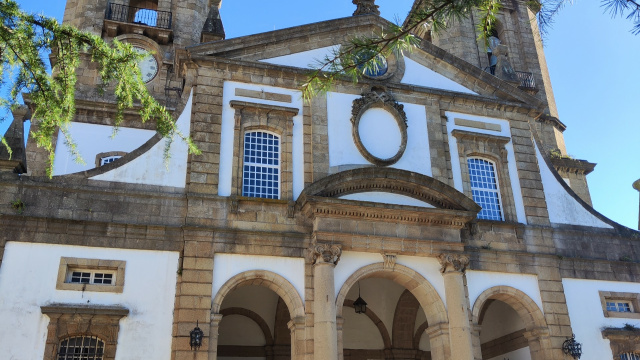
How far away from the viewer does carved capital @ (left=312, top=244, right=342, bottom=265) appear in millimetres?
13438

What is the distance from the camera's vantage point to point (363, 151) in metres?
15.5

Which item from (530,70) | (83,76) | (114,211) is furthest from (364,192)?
(530,70)

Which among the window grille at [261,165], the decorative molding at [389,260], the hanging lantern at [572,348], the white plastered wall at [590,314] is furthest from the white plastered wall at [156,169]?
the white plastered wall at [590,314]

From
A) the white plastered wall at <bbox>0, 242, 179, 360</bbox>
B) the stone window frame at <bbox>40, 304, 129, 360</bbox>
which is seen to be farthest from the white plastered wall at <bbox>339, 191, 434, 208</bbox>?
the stone window frame at <bbox>40, 304, 129, 360</bbox>

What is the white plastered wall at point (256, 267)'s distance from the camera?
13234 millimetres

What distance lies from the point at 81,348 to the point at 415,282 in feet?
24.6

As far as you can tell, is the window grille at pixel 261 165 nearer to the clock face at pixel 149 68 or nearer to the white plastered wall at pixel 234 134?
the white plastered wall at pixel 234 134

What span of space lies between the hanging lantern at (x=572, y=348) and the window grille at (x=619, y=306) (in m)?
1.81

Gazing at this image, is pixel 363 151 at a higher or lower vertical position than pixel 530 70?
lower

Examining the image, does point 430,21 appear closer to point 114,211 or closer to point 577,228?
point 114,211

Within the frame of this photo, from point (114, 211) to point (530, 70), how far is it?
19.1 metres

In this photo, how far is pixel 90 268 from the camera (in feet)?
41.4

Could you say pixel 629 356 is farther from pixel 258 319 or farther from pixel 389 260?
pixel 258 319

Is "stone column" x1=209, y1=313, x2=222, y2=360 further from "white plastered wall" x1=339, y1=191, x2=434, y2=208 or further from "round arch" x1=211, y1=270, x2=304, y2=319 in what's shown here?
"white plastered wall" x1=339, y1=191, x2=434, y2=208
